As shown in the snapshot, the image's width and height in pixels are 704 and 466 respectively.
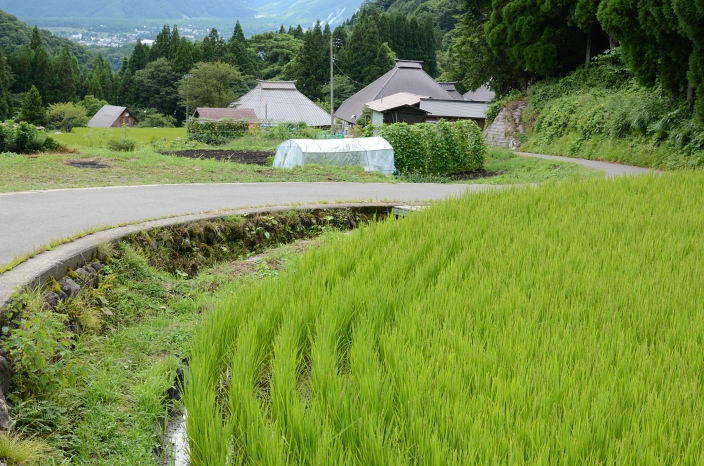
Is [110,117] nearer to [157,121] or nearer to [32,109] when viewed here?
[157,121]

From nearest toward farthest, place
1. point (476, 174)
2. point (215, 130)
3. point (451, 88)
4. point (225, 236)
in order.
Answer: point (225, 236)
point (476, 174)
point (215, 130)
point (451, 88)

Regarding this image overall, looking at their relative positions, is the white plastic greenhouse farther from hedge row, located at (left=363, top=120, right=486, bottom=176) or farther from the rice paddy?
the rice paddy

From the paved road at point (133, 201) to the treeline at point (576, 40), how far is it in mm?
4975

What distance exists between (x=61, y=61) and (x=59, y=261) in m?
58.9

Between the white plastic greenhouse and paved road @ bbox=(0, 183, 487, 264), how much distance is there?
564cm

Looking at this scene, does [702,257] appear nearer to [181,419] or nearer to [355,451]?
[355,451]

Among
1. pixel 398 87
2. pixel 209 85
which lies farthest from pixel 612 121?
pixel 209 85

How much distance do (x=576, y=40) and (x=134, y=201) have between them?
831 inches

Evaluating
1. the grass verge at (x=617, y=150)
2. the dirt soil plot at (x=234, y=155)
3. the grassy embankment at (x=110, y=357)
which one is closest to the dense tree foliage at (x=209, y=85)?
the dirt soil plot at (x=234, y=155)

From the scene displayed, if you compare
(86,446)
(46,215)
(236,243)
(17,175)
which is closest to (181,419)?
(86,446)

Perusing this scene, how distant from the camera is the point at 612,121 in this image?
1659 centimetres

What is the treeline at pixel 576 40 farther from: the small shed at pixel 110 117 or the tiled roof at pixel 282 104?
the small shed at pixel 110 117

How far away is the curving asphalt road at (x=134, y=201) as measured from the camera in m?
5.11

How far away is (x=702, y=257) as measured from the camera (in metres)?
3.52
